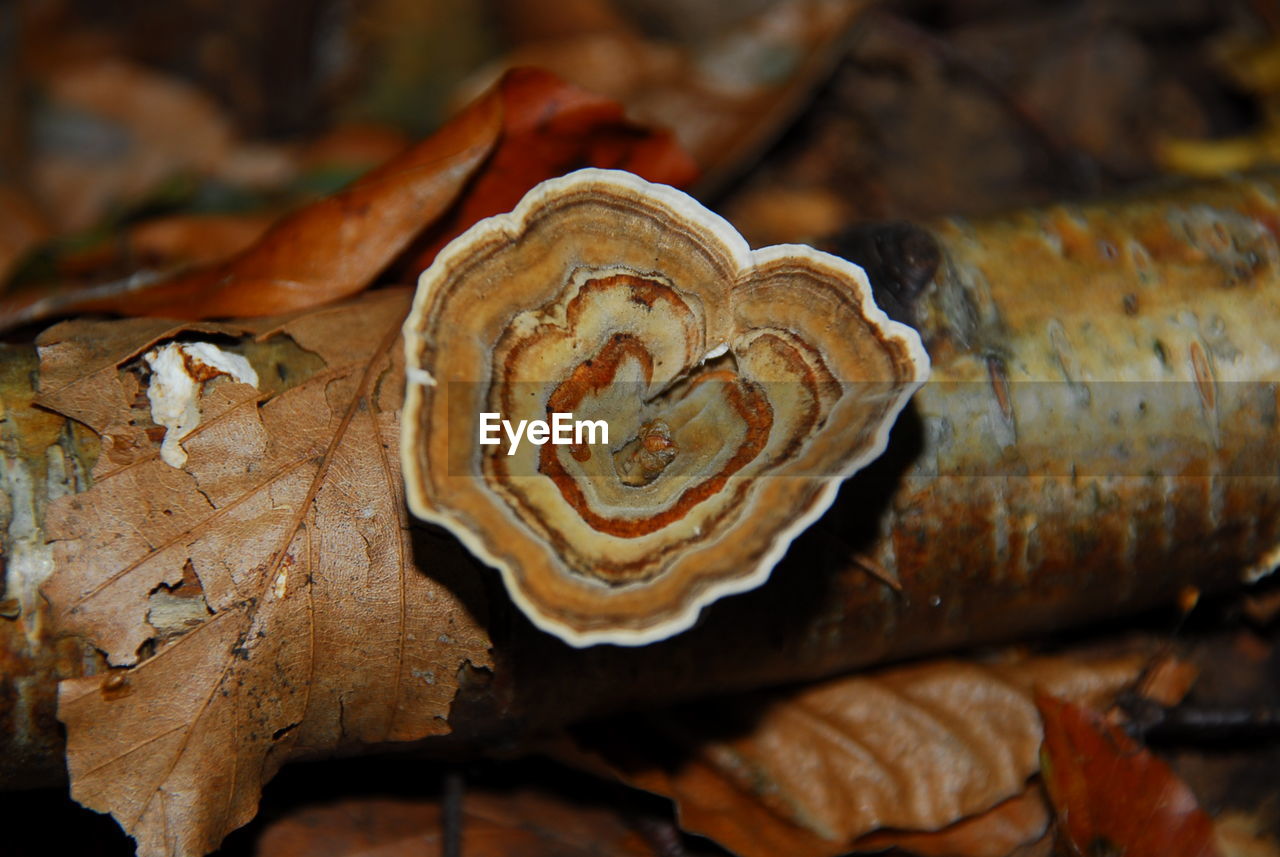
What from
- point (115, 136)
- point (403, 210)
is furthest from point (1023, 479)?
point (115, 136)

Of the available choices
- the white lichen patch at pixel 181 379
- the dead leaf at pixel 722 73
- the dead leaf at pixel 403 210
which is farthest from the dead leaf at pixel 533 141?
the dead leaf at pixel 722 73

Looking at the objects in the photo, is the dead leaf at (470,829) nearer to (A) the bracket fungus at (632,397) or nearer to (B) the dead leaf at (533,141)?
(A) the bracket fungus at (632,397)

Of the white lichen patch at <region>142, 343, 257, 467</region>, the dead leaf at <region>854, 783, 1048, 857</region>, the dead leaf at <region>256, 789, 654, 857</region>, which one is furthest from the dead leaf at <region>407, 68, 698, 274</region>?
the dead leaf at <region>854, 783, 1048, 857</region>

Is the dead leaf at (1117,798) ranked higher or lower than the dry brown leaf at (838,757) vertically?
higher

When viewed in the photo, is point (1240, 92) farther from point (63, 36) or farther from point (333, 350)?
point (63, 36)

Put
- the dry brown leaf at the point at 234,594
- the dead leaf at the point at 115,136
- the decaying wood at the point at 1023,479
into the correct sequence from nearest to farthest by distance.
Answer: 1. the dry brown leaf at the point at 234,594
2. the decaying wood at the point at 1023,479
3. the dead leaf at the point at 115,136

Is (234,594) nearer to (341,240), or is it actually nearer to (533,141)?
(341,240)

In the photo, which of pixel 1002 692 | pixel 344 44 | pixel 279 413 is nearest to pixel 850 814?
pixel 1002 692
